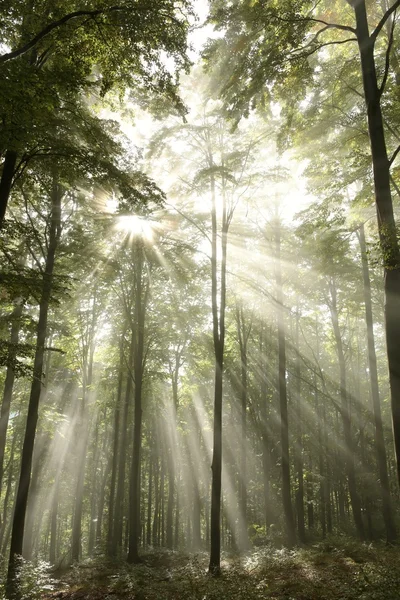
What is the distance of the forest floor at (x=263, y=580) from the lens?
7.13m

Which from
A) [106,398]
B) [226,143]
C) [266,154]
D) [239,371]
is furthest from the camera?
[106,398]

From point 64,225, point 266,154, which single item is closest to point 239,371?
point 266,154

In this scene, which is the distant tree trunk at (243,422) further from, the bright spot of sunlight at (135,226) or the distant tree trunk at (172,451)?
the bright spot of sunlight at (135,226)

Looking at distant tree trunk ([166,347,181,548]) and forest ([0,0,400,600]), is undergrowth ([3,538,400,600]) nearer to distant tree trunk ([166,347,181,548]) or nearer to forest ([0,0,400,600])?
forest ([0,0,400,600])

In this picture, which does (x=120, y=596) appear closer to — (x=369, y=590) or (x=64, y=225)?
(x=369, y=590)

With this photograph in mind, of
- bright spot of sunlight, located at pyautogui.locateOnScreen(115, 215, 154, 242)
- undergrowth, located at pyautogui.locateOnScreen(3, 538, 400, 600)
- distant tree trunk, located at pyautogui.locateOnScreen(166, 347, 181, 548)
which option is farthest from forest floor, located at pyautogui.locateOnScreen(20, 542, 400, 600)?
distant tree trunk, located at pyautogui.locateOnScreen(166, 347, 181, 548)

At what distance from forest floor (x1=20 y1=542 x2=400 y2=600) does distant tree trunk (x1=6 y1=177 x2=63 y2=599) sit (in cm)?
153

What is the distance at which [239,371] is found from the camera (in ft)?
72.1

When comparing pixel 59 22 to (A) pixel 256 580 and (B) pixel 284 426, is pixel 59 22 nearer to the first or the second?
(A) pixel 256 580

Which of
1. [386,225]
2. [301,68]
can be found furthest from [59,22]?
[386,225]

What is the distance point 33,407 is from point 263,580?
7.72 metres

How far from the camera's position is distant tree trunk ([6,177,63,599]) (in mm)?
8633

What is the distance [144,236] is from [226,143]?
461 centimetres

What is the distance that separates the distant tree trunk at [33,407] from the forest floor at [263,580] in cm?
153
